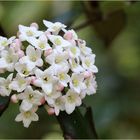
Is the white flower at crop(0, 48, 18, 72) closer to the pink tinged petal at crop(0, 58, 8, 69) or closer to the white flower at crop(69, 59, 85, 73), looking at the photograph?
the pink tinged petal at crop(0, 58, 8, 69)

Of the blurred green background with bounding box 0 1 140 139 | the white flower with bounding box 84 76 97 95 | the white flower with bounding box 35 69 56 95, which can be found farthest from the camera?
the blurred green background with bounding box 0 1 140 139

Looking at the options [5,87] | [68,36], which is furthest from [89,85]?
[5,87]

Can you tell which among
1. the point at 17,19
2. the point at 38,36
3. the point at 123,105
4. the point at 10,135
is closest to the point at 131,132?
the point at 123,105

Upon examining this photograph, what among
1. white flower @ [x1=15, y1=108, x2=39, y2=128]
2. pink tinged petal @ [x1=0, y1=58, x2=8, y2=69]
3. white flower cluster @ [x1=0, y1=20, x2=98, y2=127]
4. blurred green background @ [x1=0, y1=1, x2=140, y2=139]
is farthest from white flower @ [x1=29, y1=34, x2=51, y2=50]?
blurred green background @ [x1=0, y1=1, x2=140, y2=139]

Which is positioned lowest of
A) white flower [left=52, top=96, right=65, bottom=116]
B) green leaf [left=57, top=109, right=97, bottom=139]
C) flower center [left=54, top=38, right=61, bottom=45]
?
green leaf [left=57, top=109, right=97, bottom=139]

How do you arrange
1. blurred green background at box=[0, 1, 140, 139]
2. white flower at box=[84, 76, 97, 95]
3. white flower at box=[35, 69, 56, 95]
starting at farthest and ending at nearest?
blurred green background at box=[0, 1, 140, 139]
white flower at box=[84, 76, 97, 95]
white flower at box=[35, 69, 56, 95]

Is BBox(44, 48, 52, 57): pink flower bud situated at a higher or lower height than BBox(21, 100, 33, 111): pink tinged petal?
higher

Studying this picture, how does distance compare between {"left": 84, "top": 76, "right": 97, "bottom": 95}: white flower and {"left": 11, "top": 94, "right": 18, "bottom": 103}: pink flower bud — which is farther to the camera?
{"left": 84, "top": 76, "right": 97, "bottom": 95}: white flower
